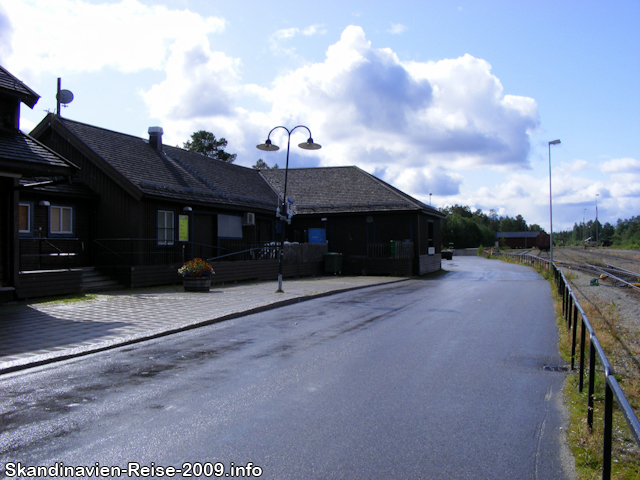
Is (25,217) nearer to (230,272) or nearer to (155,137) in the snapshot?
(230,272)

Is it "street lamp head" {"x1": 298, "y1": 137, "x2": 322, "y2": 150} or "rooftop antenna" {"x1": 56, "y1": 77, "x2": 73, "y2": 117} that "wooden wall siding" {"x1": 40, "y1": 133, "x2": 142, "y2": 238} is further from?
"street lamp head" {"x1": 298, "y1": 137, "x2": 322, "y2": 150}

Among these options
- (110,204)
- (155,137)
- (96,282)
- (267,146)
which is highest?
(155,137)

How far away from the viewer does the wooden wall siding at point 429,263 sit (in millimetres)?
29347

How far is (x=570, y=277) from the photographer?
25.8 m

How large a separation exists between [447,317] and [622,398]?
909 cm

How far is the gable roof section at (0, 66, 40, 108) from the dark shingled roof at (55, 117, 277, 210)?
18.1ft

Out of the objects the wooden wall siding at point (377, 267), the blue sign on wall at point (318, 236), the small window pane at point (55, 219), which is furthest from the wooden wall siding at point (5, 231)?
the blue sign on wall at point (318, 236)

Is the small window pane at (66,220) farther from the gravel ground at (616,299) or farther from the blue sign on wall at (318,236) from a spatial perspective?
the gravel ground at (616,299)

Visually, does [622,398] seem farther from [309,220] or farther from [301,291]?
[309,220]

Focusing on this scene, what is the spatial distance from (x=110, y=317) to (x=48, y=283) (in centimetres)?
403

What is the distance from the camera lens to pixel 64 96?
23750 mm

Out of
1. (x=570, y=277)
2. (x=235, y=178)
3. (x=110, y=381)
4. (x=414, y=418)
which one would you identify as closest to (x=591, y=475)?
(x=414, y=418)

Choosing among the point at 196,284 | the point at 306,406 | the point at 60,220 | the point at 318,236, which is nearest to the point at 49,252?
the point at 60,220

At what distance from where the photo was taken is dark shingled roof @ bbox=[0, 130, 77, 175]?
38.7ft
